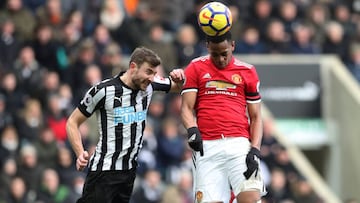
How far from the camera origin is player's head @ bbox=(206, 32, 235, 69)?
36.9ft

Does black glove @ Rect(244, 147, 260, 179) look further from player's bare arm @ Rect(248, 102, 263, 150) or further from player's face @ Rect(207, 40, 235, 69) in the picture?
player's face @ Rect(207, 40, 235, 69)

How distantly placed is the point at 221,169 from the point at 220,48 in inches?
47.7

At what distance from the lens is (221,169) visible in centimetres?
1141

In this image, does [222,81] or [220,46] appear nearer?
[220,46]

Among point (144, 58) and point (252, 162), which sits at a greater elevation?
point (144, 58)

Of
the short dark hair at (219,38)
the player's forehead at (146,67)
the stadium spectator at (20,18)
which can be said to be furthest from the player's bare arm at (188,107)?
the stadium spectator at (20,18)

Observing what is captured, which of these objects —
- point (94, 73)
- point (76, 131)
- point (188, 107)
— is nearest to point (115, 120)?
point (76, 131)

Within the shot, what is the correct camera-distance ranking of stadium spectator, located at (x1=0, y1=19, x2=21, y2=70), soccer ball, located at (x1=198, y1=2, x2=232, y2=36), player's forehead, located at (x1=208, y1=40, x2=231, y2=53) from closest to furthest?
soccer ball, located at (x1=198, y1=2, x2=232, y2=36) → player's forehead, located at (x1=208, y1=40, x2=231, y2=53) → stadium spectator, located at (x1=0, y1=19, x2=21, y2=70)

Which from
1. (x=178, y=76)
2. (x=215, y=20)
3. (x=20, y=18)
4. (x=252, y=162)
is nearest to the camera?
(x=215, y=20)

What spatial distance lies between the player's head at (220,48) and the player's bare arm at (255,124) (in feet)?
1.74

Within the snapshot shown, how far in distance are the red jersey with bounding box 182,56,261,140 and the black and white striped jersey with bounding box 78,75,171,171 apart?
0.59 metres

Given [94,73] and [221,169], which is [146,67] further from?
[94,73]

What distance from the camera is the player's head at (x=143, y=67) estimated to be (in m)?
11.2

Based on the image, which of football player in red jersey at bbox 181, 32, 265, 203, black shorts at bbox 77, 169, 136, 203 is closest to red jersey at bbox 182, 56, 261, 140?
football player in red jersey at bbox 181, 32, 265, 203
